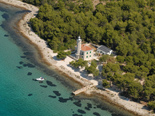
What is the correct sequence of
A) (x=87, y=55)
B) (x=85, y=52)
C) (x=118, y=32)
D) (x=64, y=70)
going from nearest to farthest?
(x=64, y=70) → (x=85, y=52) → (x=87, y=55) → (x=118, y=32)

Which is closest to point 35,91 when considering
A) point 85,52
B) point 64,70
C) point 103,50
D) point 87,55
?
point 64,70

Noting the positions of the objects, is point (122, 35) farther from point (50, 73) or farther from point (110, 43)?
point (50, 73)

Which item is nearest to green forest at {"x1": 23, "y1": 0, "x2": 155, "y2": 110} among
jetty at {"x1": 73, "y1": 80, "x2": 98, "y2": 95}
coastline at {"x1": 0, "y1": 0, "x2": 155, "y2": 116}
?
coastline at {"x1": 0, "y1": 0, "x2": 155, "y2": 116}

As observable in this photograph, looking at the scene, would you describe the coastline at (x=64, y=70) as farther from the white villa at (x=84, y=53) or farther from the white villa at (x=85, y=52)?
the white villa at (x=85, y=52)

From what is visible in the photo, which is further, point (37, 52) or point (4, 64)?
point (37, 52)

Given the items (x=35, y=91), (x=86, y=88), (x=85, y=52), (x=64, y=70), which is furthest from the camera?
(x=85, y=52)

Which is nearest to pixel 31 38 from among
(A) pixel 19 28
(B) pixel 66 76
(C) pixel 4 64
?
(A) pixel 19 28

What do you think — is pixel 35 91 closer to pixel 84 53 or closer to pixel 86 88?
pixel 86 88
